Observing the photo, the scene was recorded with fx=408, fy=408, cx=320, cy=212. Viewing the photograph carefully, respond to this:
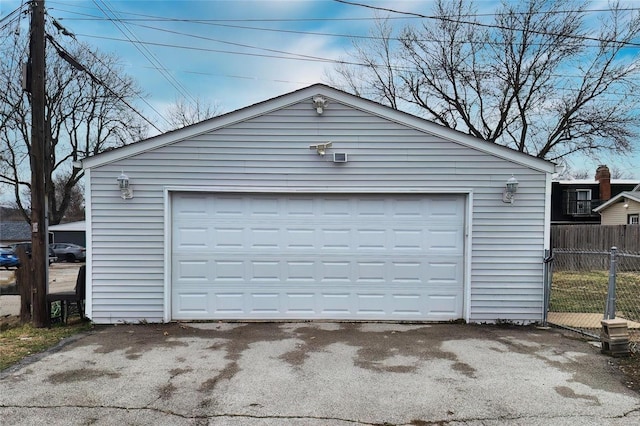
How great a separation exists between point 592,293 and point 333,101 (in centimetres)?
806

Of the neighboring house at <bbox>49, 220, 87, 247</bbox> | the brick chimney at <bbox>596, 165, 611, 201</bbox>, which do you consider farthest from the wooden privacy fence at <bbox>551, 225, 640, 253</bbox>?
the neighboring house at <bbox>49, 220, 87, 247</bbox>

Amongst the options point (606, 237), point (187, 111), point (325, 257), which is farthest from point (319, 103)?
point (187, 111)

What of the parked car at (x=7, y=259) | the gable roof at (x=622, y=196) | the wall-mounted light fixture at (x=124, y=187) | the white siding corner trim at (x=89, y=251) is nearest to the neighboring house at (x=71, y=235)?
the parked car at (x=7, y=259)

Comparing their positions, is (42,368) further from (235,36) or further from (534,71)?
(534,71)

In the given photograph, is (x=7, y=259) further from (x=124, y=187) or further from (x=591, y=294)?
(x=591, y=294)

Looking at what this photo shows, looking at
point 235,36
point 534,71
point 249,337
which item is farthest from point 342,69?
point 249,337

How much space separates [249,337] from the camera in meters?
5.59

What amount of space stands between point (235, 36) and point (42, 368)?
979 cm

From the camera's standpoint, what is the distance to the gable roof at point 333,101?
624cm

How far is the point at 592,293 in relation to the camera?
9766 mm

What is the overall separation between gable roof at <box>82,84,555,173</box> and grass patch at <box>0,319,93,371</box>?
2447 mm

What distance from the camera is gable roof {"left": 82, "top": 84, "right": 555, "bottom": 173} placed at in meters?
6.24

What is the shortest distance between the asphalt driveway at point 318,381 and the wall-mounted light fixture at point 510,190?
199 centimetres

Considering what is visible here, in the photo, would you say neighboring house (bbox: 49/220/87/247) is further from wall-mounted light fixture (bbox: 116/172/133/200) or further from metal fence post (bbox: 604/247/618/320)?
metal fence post (bbox: 604/247/618/320)
